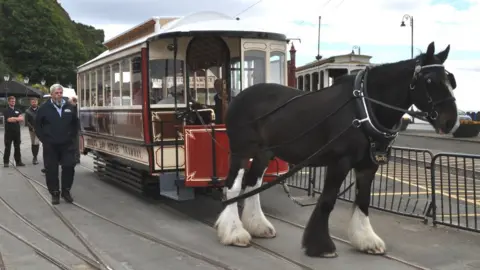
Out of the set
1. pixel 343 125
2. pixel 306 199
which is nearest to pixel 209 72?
pixel 306 199

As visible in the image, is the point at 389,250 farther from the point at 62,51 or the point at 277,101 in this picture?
the point at 62,51

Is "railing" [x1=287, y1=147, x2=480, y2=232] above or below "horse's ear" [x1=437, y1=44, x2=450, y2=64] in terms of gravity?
below

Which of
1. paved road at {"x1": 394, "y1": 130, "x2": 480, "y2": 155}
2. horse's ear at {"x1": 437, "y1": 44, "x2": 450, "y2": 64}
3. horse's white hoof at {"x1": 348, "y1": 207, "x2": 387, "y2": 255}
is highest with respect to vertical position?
horse's ear at {"x1": 437, "y1": 44, "x2": 450, "y2": 64}

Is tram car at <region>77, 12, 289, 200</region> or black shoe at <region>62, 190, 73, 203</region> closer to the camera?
tram car at <region>77, 12, 289, 200</region>

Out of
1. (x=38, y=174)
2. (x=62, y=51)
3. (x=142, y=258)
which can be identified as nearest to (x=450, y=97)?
(x=142, y=258)

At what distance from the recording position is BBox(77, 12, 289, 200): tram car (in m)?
7.81

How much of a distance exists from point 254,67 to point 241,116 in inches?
79.9

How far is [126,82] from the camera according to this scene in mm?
9492

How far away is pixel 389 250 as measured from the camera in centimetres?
621

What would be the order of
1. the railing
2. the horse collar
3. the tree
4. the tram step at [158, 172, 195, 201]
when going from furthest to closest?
the tree, the tram step at [158, 172, 195, 201], the railing, the horse collar

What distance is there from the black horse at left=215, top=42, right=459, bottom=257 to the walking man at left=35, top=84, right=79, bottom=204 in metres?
3.94

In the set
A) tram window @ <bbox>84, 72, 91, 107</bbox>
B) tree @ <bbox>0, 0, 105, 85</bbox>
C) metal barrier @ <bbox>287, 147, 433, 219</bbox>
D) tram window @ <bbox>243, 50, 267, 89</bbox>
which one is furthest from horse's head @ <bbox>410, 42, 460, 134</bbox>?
tree @ <bbox>0, 0, 105, 85</bbox>

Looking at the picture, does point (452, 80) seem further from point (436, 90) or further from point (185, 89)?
point (185, 89)

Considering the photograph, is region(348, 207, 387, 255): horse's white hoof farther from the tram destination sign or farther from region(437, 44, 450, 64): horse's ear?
the tram destination sign
